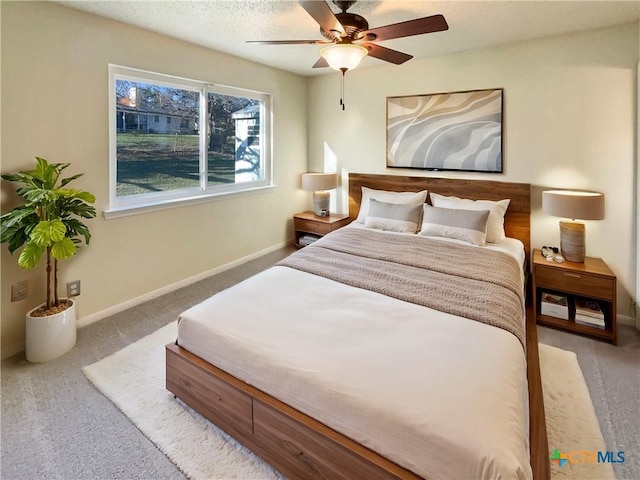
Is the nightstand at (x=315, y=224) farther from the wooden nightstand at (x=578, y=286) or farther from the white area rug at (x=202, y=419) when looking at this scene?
the white area rug at (x=202, y=419)

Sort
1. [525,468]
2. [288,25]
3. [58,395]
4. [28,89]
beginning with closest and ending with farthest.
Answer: [525,468], [58,395], [28,89], [288,25]

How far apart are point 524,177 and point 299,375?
3134 millimetres

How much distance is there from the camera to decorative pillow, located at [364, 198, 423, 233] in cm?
356

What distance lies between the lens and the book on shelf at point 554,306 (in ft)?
9.41

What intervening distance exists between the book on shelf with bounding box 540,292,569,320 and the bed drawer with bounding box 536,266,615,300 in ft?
0.34

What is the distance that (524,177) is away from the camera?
3.45 metres

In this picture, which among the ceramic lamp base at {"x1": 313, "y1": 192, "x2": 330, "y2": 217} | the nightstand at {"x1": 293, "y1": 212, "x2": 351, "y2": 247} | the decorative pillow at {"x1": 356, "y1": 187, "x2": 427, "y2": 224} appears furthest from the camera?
the ceramic lamp base at {"x1": 313, "y1": 192, "x2": 330, "y2": 217}

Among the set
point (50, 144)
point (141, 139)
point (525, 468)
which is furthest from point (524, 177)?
point (50, 144)

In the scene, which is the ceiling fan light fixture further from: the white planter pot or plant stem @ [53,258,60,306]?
the white planter pot

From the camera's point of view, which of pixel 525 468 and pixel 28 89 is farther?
pixel 28 89

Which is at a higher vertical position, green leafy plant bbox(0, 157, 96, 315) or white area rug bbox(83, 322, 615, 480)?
green leafy plant bbox(0, 157, 96, 315)

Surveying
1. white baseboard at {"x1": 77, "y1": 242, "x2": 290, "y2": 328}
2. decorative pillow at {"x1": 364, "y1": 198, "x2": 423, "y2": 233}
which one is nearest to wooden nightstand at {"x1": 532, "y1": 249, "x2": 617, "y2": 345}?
decorative pillow at {"x1": 364, "y1": 198, "x2": 423, "y2": 233}

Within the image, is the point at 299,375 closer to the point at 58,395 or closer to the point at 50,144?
the point at 58,395

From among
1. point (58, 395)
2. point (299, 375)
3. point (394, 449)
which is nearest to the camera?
point (394, 449)
